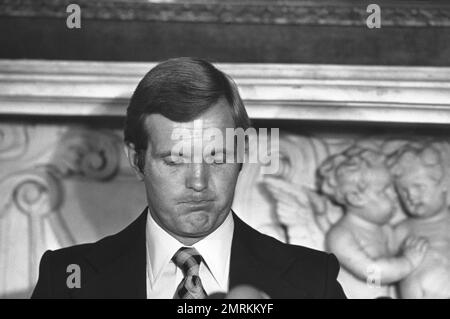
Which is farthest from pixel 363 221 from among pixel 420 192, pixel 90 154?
pixel 90 154

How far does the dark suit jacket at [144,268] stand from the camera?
10.3 ft

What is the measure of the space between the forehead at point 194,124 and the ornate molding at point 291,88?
265 mm

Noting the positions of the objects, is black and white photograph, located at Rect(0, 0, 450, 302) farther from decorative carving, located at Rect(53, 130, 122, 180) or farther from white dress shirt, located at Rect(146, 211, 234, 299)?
white dress shirt, located at Rect(146, 211, 234, 299)

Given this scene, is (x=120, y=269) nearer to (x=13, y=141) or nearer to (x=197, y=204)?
(x=197, y=204)

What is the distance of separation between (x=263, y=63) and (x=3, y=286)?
3.31 ft

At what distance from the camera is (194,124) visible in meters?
3.07

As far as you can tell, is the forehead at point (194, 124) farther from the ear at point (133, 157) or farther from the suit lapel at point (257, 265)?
the suit lapel at point (257, 265)

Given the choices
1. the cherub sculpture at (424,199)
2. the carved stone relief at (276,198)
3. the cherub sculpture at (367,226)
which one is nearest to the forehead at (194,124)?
the carved stone relief at (276,198)

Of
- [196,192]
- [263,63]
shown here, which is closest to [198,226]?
[196,192]

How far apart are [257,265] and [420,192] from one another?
565mm

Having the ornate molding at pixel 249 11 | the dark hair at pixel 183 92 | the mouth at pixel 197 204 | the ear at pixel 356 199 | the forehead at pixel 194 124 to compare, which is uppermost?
the ornate molding at pixel 249 11

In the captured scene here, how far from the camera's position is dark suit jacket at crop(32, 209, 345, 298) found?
3.13m

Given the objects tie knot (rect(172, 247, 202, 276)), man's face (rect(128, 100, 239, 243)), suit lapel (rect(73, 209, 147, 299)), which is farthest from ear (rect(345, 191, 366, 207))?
suit lapel (rect(73, 209, 147, 299))
